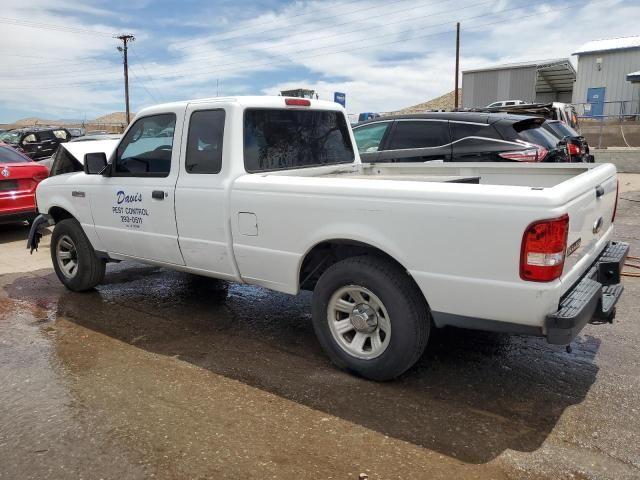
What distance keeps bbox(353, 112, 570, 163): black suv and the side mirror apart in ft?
12.8

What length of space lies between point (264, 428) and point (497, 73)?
128 feet

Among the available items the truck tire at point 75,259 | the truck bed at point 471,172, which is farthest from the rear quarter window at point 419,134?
the truck tire at point 75,259

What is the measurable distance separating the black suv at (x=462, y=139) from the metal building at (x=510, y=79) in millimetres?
32076

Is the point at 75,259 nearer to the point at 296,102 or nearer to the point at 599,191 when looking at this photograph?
the point at 296,102

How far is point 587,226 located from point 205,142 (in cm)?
284

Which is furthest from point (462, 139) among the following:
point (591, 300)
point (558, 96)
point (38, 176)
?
point (558, 96)

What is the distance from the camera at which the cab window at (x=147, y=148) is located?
468cm

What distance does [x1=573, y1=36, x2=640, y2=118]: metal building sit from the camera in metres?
32.0

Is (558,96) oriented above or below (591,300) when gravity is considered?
above

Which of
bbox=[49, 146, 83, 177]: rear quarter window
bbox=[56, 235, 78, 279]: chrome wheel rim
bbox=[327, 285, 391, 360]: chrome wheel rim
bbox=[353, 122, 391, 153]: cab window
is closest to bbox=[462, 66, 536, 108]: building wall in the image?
bbox=[353, 122, 391, 153]: cab window

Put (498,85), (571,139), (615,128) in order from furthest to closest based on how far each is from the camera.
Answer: (498,85), (615,128), (571,139)

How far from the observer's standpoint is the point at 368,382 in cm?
367

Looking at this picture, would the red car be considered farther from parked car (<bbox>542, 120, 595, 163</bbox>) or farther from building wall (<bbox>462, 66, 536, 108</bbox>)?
building wall (<bbox>462, 66, 536, 108</bbox>)

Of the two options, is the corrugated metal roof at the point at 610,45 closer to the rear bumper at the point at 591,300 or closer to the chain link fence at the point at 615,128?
the chain link fence at the point at 615,128
